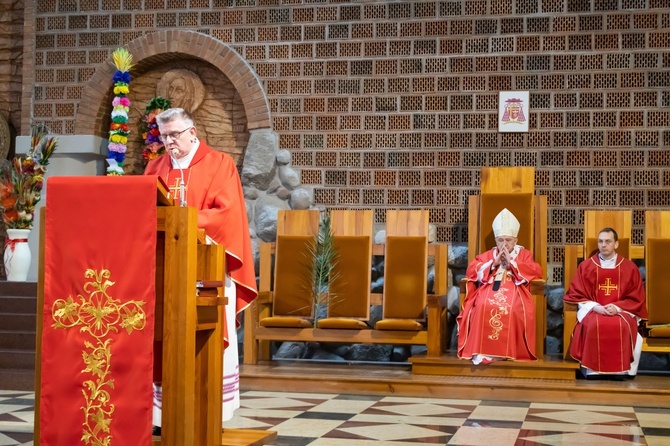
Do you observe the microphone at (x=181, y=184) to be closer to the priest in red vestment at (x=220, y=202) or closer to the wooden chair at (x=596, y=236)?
the priest in red vestment at (x=220, y=202)

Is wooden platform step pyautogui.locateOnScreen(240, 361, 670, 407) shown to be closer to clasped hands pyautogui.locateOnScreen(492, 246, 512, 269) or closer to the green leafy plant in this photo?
→ the green leafy plant

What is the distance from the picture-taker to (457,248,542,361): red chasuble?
23.5 feet

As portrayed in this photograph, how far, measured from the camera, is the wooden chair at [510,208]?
784cm

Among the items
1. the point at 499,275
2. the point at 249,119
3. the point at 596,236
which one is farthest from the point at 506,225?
the point at 249,119

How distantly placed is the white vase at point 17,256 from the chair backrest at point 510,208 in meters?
3.85

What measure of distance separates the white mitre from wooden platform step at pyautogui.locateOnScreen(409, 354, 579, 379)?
1012 millimetres

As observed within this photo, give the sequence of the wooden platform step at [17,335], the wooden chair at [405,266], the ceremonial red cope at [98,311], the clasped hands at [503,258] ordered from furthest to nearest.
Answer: the wooden chair at [405,266], the clasped hands at [503,258], the wooden platform step at [17,335], the ceremonial red cope at [98,311]

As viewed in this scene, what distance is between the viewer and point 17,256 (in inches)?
332

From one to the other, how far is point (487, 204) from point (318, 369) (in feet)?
6.42

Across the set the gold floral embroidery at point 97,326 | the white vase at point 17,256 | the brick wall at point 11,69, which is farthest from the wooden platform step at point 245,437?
the brick wall at point 11,69

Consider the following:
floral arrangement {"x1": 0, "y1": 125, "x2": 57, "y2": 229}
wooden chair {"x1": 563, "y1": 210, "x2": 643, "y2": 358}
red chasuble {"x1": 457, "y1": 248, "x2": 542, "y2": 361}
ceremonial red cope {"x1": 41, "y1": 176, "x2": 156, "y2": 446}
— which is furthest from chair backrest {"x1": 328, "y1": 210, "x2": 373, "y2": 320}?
ceremonial red cope {"x1": 41, "y1": 176, "x2": 156, "y2": 446}

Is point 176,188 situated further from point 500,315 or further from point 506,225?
point 506,225

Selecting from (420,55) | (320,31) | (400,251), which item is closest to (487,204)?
(400,251)

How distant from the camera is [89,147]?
922 cm
